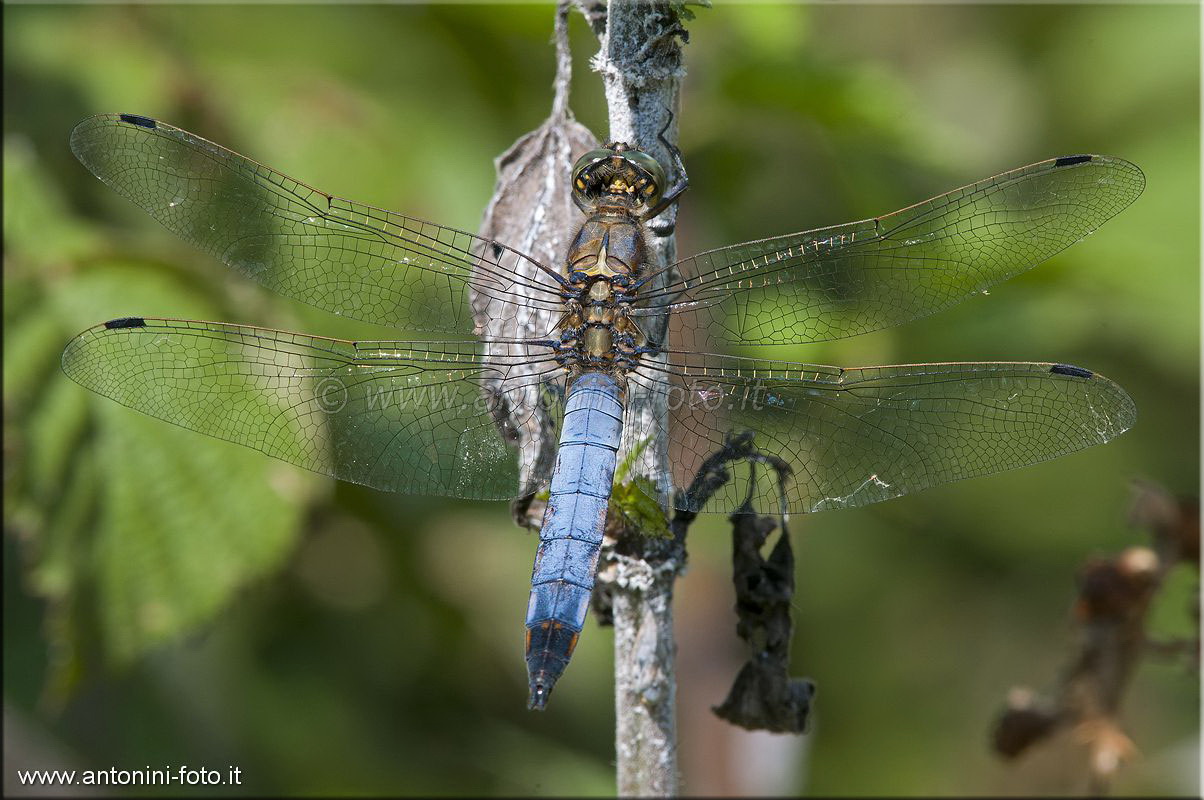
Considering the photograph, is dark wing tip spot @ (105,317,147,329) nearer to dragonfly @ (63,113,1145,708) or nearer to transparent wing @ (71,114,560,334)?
dragonfly @ (63,113,1145,708)

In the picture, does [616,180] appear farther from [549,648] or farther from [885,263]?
[549,648]

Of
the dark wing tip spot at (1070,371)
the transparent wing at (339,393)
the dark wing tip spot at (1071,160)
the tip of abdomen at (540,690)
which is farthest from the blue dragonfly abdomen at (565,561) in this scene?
the dark wing tip spot at (1071,160)

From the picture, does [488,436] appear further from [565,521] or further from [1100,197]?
[1100,197]

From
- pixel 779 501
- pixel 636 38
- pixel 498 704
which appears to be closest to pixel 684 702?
pixel 498 704

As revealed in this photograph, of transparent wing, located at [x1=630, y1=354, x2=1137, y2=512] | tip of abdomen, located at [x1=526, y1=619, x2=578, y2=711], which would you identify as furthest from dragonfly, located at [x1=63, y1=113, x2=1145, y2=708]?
tip of abdomen, located at [x1=526, y1=619, x2=578, y2=711]

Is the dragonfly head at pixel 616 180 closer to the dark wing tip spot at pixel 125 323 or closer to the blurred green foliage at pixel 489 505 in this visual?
the blurred green foliage at pixel 489 505
